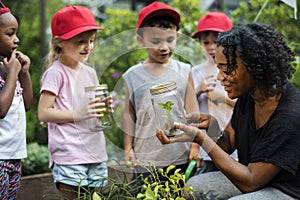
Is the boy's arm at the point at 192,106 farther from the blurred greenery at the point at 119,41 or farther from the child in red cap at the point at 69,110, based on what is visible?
the child in red cap at the point at 69,110

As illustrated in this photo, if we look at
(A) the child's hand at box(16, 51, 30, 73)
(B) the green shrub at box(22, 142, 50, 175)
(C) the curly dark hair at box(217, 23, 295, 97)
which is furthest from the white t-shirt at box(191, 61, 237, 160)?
(B) the green shrub at box(22, 142, 50, 175)

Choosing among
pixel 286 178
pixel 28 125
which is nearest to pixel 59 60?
pixel 286 178

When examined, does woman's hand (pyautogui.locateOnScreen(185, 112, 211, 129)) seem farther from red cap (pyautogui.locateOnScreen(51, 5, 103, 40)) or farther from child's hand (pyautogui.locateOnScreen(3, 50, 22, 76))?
child's hand (pyautogui.locateOnScreen(3, 50, 22, 76))

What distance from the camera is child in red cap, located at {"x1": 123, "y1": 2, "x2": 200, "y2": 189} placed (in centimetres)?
178

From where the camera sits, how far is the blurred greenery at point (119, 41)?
1.85 m

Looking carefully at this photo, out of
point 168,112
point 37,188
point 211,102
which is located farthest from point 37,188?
point 168,112

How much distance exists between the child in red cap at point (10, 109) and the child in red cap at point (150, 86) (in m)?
0.48

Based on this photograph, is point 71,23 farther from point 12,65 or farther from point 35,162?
point 35,162

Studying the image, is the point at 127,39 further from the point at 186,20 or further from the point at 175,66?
the point at 186,20

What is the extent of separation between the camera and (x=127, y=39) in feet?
5.93

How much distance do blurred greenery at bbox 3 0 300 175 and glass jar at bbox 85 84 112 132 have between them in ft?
0.27

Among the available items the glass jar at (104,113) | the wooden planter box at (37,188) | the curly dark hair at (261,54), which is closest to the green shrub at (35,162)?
the wooden planter box at (37,188)

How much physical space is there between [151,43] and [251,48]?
42cm

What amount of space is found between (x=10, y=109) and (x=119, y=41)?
549 millimetres
